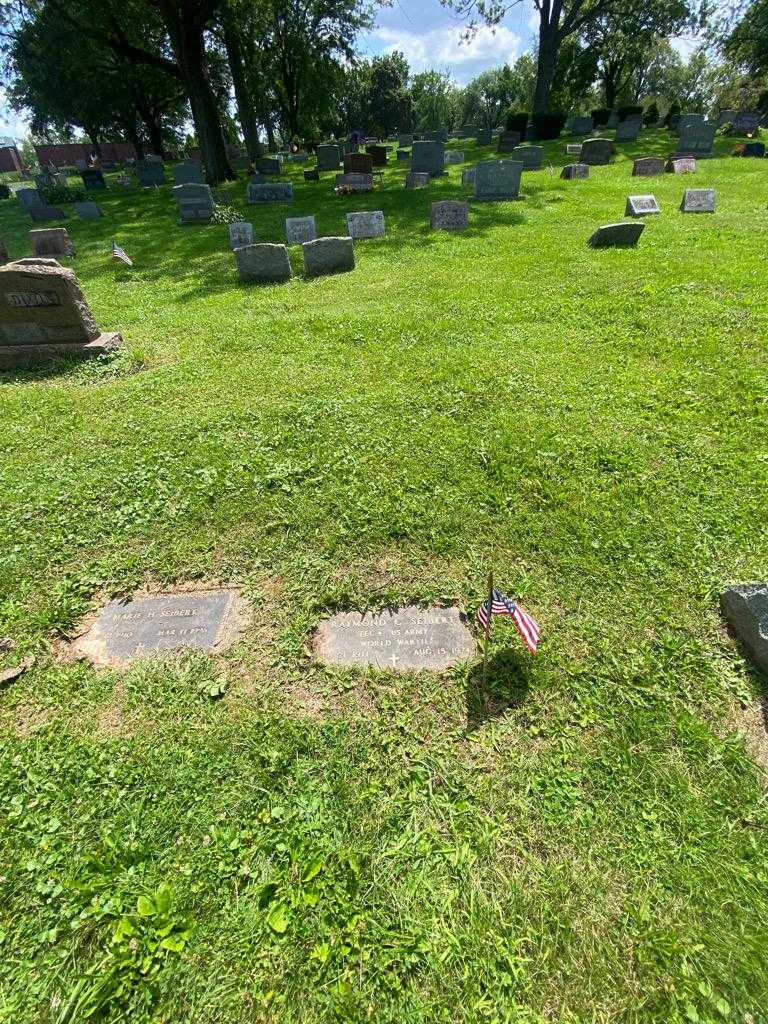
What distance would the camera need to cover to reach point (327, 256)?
990 cm

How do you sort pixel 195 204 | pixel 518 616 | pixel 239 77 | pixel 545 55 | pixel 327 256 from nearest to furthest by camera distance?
pixel 518 616 → pixel 327 256 → pixel 195 204 → pixel 239 77 → pixel 545 55

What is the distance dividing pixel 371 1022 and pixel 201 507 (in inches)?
134

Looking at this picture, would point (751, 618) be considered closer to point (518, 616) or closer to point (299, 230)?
point (518, 616)

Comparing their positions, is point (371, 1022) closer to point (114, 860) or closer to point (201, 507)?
point (114, 860)

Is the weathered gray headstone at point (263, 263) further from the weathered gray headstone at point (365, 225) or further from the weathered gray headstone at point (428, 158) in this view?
the weathered gray headstone at point (428, 158)

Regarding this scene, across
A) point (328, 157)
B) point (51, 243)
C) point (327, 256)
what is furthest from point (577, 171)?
point (51, 243)

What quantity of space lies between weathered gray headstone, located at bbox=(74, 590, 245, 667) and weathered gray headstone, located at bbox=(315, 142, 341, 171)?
2935cm

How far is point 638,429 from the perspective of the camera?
468cm

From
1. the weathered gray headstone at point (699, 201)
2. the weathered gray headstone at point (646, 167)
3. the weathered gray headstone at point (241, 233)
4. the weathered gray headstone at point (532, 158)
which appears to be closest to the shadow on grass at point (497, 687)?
the weathered gray headstone at point (241, 233)

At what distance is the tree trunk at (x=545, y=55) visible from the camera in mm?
Result: 27797

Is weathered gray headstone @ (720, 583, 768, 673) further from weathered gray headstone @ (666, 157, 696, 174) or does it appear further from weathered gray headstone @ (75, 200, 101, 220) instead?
weathered gray headstone @ (75, 200, 101, 220)

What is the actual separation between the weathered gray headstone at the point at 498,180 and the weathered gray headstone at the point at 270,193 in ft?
24.5

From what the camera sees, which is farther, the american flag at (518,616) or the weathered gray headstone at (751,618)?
the weathered gray headstone at (751,618)

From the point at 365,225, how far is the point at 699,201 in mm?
8507
